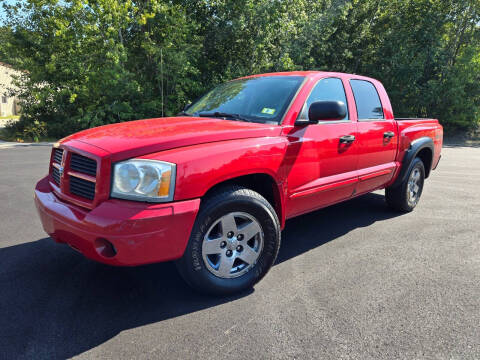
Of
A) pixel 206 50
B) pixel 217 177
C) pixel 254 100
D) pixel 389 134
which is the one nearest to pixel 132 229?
pixel 217 177

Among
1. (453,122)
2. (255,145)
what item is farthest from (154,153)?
(453,122)

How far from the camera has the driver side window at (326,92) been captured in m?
3.23

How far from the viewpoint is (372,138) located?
394 cm

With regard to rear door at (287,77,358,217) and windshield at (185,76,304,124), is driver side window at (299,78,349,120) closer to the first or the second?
rear door at (287,77,358,217)

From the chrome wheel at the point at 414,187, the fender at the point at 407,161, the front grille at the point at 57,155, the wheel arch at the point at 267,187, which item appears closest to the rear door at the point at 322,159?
the wheel arch at the point at 267,187

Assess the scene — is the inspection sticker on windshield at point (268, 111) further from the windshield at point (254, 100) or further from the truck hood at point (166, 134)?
the truck hood at point (166, 134)

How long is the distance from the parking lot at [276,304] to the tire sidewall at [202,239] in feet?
0.38

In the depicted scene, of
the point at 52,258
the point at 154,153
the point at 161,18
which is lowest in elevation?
the point at 52,258

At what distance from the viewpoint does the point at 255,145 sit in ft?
8.91

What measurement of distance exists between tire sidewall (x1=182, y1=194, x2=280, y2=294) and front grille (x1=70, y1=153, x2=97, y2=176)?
0.80 m

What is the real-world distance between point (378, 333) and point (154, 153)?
188 centimetres

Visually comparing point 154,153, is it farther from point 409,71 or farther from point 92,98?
point 409,71

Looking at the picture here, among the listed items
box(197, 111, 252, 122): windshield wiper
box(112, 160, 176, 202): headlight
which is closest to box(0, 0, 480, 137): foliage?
box(197, 111, 252, 122): windshield wiper

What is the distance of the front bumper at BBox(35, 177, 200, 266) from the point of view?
2178mm
